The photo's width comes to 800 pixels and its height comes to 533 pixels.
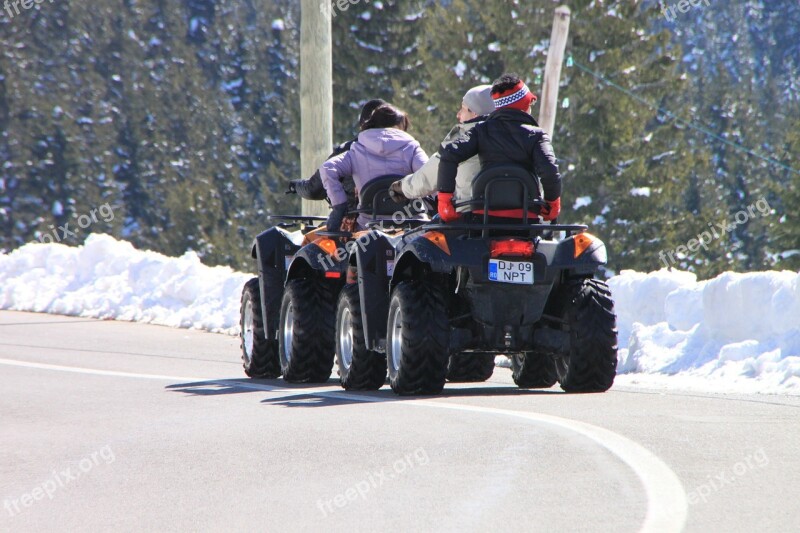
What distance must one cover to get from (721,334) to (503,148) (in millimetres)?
3901

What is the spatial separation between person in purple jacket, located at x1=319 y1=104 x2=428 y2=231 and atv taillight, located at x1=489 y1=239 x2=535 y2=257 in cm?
202

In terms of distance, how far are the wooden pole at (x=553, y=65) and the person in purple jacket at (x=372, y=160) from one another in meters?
11.0

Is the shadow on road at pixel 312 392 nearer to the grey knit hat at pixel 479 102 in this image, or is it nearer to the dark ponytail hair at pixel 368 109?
the grey knit hat at pixel 479 102

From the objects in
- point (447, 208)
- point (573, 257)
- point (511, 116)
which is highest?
point (511, 116)

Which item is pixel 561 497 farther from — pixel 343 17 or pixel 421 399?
pixel 343 17

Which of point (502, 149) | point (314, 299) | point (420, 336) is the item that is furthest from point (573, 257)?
point (314, 299)

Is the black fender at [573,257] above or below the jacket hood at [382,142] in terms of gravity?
below

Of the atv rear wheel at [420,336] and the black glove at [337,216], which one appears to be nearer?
the atv rear wheel at [420,336]

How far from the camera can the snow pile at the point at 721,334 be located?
11781 mm

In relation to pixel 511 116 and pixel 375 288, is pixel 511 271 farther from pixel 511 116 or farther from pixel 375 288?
pixel 375 288

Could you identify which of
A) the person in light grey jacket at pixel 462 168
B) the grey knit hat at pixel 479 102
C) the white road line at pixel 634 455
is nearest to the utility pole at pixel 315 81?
the white road line at pixel 634 455

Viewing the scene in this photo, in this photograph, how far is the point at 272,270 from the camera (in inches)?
501

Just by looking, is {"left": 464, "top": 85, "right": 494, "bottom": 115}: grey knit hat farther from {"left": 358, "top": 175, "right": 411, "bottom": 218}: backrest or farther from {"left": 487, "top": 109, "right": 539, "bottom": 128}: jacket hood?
{"left": 358, "top": 175, "right": 411, "bottom": 218}: backrest

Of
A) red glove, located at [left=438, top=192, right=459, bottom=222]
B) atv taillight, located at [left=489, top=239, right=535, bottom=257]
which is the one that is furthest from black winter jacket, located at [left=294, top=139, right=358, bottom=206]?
atv taillight, located at [left=489, top=239, right=535, bottom=257]
